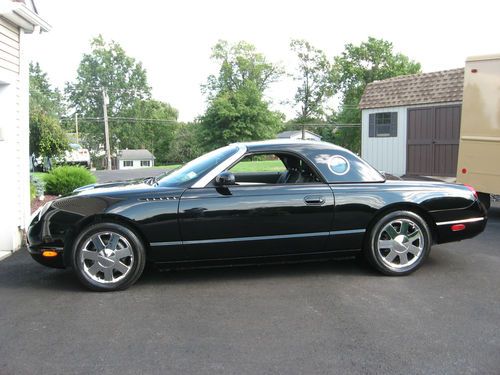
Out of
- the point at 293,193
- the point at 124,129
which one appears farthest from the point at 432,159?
the point at 124,129

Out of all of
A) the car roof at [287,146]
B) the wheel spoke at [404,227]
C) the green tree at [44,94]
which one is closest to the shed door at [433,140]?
the wheel spoke at [404,227]

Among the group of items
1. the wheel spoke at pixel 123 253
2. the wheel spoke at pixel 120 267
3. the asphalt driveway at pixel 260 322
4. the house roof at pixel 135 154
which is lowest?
the asphalt driveway at pixel 260 322

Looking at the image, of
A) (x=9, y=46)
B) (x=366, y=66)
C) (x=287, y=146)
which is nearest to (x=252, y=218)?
(x=287, y=146)

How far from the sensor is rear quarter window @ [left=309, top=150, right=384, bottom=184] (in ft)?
17.0

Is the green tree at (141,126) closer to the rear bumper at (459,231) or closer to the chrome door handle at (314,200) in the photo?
the chrome door handle at (314,200)

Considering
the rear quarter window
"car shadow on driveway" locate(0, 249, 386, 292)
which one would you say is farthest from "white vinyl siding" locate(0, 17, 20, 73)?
the rear quarter window

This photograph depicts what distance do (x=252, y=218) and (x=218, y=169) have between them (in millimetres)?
630

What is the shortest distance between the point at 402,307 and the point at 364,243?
1.03 meters

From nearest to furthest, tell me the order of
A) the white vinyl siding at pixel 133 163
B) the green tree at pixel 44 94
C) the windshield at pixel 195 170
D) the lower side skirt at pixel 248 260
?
the lower side skirt at pixel 248 260 → the windshield at pixel 195 170 → the green tree at pixel 44 94 → the white vinyl siding at pixel 133 163

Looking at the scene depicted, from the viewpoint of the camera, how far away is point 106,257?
469 cm

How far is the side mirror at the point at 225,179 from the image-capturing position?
4820mm

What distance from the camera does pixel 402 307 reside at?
4234 millimetres

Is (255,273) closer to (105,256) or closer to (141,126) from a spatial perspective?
(105,256)

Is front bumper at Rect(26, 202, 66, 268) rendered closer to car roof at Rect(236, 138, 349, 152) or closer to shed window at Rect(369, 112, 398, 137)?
car roof at Rect(236, 138, 349, 152)
